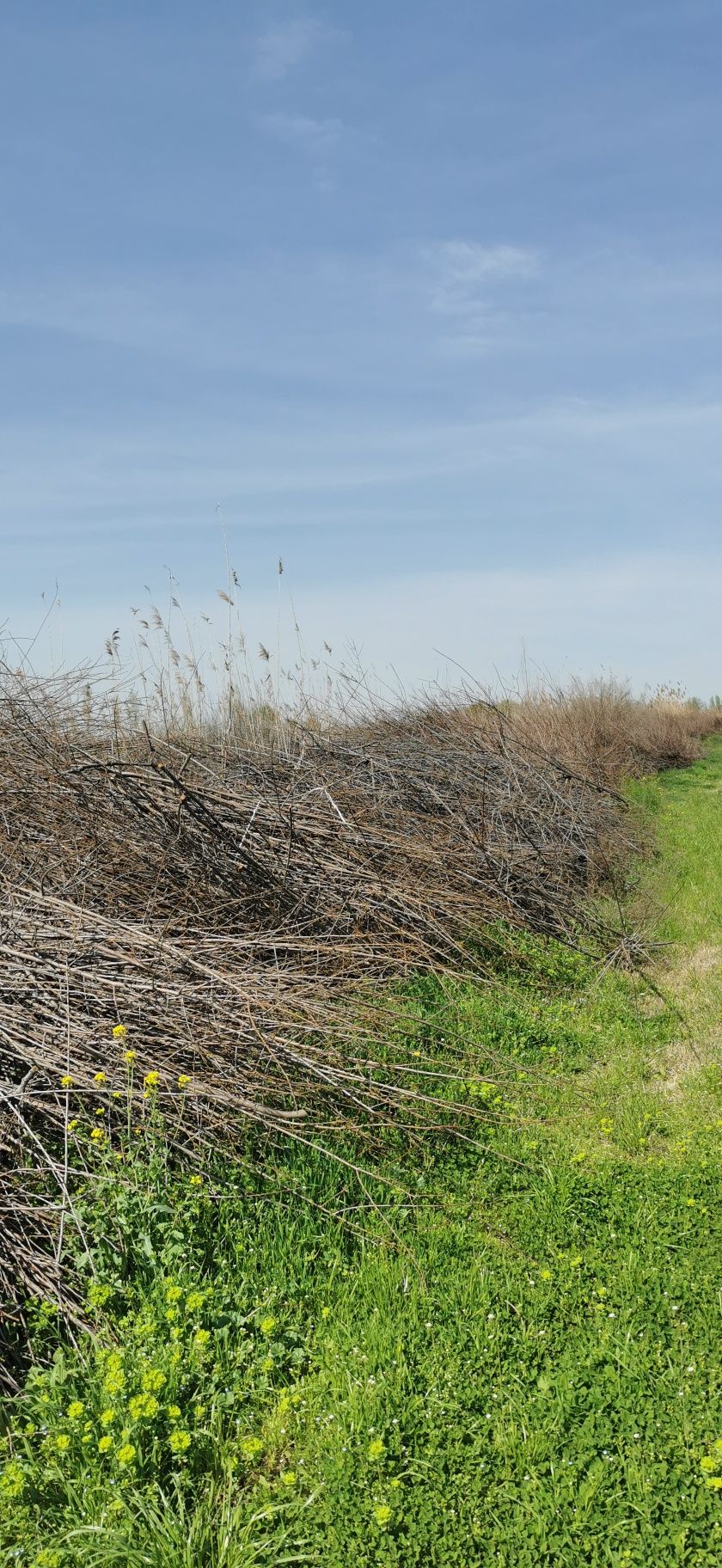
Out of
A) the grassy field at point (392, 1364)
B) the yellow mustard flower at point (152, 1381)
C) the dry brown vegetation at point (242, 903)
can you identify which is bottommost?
the grassy field at point (392, 1364)

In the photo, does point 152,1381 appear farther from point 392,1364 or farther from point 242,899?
point 242,899

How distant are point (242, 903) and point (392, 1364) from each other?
3059mm

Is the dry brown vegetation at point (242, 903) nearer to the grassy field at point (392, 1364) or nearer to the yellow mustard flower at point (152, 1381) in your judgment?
the grassy field at point (392, 1364)


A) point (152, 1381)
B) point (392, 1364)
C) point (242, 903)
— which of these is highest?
point (242, 903)

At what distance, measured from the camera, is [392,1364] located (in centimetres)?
272

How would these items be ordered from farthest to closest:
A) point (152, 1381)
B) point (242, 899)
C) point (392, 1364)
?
point (242, 899)
point (392, 1364)
point (152, 1381)

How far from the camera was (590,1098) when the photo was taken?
4.55 metres

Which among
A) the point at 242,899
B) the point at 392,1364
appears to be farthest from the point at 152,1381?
the point at 242,899

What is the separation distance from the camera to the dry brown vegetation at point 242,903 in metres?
3.54

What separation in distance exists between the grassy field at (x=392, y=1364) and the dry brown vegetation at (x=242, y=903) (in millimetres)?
268

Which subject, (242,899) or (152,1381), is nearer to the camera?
(152,1381)

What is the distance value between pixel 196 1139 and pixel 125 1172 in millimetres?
405

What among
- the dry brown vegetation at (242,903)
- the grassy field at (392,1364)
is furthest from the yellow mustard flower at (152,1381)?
the dry brown vegetation at (242,903)

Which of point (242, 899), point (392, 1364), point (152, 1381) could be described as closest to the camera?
point (152, 1381)
